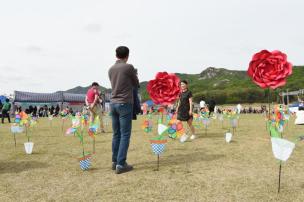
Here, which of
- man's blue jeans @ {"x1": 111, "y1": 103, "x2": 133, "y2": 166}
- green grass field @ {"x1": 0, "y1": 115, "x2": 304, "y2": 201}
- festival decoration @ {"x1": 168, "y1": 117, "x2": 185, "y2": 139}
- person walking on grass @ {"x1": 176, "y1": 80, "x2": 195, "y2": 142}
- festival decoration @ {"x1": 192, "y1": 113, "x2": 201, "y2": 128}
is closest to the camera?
green grass field @ {"x1": 0, "y1": 115, "x2": 304, "y2": 201}

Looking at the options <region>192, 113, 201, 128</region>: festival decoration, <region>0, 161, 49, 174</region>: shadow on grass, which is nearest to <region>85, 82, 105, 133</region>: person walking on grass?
<region>192, 113, 201, 128</region>: festival decoration

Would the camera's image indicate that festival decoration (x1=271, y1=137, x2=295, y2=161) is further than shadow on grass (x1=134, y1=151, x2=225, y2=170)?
No

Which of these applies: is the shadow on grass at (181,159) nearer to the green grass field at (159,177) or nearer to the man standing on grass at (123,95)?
the green grass field at (159,177)

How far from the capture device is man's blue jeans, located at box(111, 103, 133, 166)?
4.38 meters

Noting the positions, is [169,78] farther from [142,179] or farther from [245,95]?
[245,95]

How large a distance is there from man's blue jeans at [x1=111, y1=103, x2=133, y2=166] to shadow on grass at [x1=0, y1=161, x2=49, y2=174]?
127cm

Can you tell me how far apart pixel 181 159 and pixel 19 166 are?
99.3 inches

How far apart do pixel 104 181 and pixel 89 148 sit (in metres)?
2.93

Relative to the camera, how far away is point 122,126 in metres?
4.41

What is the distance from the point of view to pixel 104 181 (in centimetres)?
389

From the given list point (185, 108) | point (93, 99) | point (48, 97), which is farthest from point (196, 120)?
point (48, 97)

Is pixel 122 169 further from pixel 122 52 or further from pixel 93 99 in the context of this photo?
pixel 93 99

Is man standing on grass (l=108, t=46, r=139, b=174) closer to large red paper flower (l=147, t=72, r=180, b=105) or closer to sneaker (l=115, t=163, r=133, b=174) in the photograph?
sneaker (l=115, t=163, r=133, b=174)

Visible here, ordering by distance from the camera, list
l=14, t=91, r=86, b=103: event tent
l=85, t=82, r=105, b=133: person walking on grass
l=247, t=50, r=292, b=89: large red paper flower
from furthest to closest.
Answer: l=14, t=91, r=86, b=103: event tent, l=85, t=82, r=105, b=133: person walking on grass, l=247, t=50, r=292, b=89: large red paper flower
